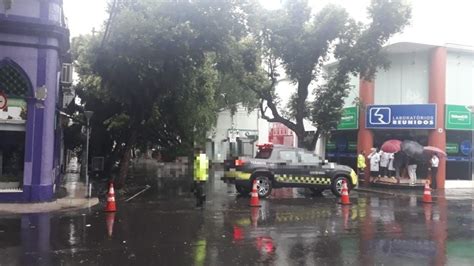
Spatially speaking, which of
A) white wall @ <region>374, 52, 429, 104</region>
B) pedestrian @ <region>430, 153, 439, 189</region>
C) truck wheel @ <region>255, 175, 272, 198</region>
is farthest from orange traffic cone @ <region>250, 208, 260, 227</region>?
white wall @ <region>374, 52, 429, 104</region>

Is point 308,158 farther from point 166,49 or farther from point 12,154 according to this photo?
point 12,154

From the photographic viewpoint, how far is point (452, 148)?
81.4ft

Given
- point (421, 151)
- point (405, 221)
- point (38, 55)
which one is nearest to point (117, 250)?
point (405, 221)

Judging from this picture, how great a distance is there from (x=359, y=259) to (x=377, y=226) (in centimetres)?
386

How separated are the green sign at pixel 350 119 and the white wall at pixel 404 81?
4.04ft

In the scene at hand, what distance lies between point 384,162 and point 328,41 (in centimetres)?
686

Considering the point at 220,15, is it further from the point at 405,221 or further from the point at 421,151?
the point at 421,151

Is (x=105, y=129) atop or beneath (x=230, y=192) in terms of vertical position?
atop

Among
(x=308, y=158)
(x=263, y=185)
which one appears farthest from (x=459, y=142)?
(x=263, y=185)

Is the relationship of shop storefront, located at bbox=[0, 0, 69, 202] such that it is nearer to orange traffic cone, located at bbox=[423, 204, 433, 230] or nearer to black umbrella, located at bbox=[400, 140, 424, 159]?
orange traffic cone, located at bbox=[423, 204, 433, 230]

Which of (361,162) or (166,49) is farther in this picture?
(361,162)

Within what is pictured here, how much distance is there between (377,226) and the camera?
11.9 meters

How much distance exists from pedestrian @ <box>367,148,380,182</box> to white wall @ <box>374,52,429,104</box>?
2.72 m

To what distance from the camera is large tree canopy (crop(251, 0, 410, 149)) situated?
20.6m
